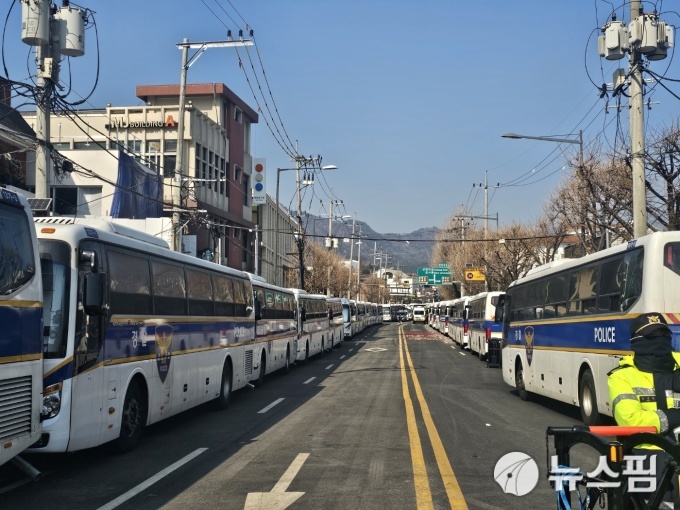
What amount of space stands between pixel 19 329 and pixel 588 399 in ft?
31.7

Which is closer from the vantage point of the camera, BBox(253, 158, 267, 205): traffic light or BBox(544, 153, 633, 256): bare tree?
BBox(544, 153, 633, 256): bare tree

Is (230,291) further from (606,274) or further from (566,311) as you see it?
(606,274)

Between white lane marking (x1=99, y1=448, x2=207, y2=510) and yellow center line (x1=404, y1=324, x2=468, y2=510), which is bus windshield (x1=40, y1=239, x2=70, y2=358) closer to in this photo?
white lane marking (x1=99, y1=448, x2=207, y2=510)

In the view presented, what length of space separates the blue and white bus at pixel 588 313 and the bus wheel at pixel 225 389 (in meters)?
7.10

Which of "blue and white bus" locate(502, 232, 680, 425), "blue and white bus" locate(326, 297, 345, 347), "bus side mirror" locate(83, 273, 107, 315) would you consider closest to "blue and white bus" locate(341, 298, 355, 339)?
"blue and white bus" locate(326, 297, 345, 347)

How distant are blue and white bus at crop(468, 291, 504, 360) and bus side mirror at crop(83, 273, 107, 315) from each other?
74.0 ft

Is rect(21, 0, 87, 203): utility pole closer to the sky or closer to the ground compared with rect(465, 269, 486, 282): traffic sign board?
closer to the sky

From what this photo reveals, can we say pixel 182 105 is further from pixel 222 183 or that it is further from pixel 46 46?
pixel 222 183

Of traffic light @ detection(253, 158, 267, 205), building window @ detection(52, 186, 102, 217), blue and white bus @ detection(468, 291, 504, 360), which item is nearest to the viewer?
blue and white bus @ detection(468, 291, 504, 360)

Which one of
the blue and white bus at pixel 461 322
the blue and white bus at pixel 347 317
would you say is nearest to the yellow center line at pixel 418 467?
the blue and white bus at pixel 461 322

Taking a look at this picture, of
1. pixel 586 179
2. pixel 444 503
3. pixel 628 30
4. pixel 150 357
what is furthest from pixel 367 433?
pixel 586 179

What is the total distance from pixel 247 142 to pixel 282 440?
178 feet

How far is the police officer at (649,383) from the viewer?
4.82 meters

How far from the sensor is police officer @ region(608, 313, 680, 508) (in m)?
4.82
